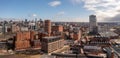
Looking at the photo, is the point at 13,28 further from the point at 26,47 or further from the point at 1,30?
the point at 26,47

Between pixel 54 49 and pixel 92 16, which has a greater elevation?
pixel 92 16

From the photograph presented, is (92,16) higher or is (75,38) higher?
(92,16)

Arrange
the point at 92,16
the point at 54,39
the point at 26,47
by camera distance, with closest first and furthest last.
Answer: the point at 54,39 < the point at 26,47 < the point at 92,16

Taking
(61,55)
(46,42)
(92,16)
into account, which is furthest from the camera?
(92,16)

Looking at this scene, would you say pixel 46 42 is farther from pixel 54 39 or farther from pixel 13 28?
pixel 13 28

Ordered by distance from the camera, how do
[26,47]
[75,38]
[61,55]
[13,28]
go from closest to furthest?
[61,55]
[26,47]
[75,38]
[13,28]

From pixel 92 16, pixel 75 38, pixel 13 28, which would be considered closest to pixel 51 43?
pixel 75 38

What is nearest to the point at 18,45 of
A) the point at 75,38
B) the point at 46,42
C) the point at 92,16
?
the point at 46,42

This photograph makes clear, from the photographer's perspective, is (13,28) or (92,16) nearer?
(13,28)

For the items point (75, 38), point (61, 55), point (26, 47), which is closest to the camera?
point (61, 55)
